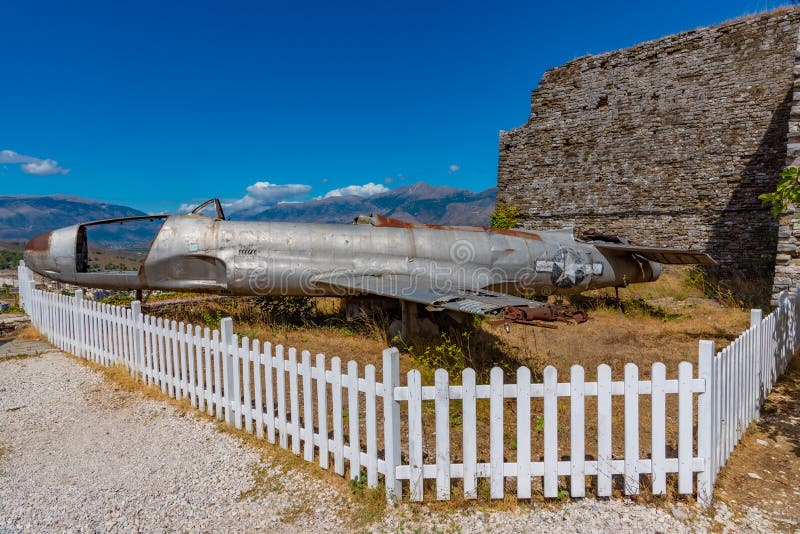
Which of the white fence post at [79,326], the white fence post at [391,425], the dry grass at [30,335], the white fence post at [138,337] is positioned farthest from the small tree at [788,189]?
the dry grass at [30,335]

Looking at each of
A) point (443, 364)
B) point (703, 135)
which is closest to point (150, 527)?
point (443, 364)

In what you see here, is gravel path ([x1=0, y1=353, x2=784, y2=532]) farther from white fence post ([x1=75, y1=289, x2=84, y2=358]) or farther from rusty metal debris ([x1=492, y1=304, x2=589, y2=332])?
white fence post ([x1=75, y1=289, x2=84, y2=358])

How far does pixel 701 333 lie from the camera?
29.2 feet

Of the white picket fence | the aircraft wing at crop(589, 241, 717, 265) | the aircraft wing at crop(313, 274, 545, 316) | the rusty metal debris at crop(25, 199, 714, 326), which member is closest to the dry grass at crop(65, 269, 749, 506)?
the white picket fence

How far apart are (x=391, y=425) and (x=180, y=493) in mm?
1887

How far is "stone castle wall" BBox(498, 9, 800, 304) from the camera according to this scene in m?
14.1

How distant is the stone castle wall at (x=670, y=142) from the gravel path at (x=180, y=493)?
583 inches

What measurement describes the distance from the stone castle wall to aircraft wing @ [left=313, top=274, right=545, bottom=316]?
11.6 metres

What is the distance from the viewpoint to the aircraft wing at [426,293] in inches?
210

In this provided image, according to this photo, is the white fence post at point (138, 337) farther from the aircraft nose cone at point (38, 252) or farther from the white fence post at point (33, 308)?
the white fence post at point (33, 308)

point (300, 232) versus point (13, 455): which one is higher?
point (300, 232)

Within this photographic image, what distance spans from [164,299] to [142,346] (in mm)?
8593

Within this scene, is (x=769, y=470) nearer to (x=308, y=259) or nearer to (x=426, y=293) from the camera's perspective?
(x=426, y=293)

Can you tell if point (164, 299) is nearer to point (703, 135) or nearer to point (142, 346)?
point (142, 346)
